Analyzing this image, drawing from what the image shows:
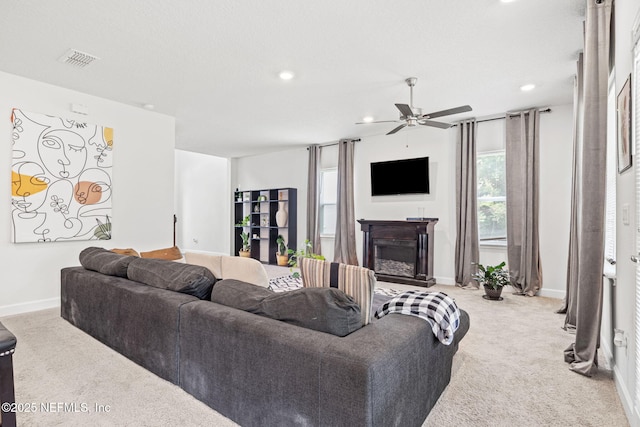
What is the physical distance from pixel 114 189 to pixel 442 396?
4391 mm

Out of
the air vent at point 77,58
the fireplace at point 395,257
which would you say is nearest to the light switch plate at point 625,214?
the fireplace at point 395,257

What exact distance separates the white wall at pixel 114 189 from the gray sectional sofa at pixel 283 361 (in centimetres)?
230

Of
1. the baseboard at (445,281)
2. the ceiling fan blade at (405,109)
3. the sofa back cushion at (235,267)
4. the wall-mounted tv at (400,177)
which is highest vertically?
the ceiling fan blade at (405,109)

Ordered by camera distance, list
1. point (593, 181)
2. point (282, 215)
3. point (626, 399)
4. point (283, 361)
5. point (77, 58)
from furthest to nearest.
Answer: point (282, 215), point (77, 58), point (593, 181), point (626, 399), point (283, 361)

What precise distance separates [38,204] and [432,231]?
5.21 metres

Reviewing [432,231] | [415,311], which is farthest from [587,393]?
[432,231]

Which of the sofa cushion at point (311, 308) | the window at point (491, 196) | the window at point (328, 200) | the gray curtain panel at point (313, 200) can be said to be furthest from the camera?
the window at point (328, 200)

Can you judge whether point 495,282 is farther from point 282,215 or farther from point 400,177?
point 282,215

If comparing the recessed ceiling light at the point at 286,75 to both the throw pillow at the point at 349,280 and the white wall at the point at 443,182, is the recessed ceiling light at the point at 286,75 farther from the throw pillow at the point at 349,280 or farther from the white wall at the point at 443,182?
the white wall at the point at 443,182

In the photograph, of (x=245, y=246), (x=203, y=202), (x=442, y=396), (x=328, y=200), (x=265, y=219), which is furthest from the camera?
(x=203, y=202)

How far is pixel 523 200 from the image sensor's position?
474 cm

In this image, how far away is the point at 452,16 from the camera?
260cm

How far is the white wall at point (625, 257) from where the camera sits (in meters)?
1.78

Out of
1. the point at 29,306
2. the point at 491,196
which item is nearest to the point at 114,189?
the point at 29,306
